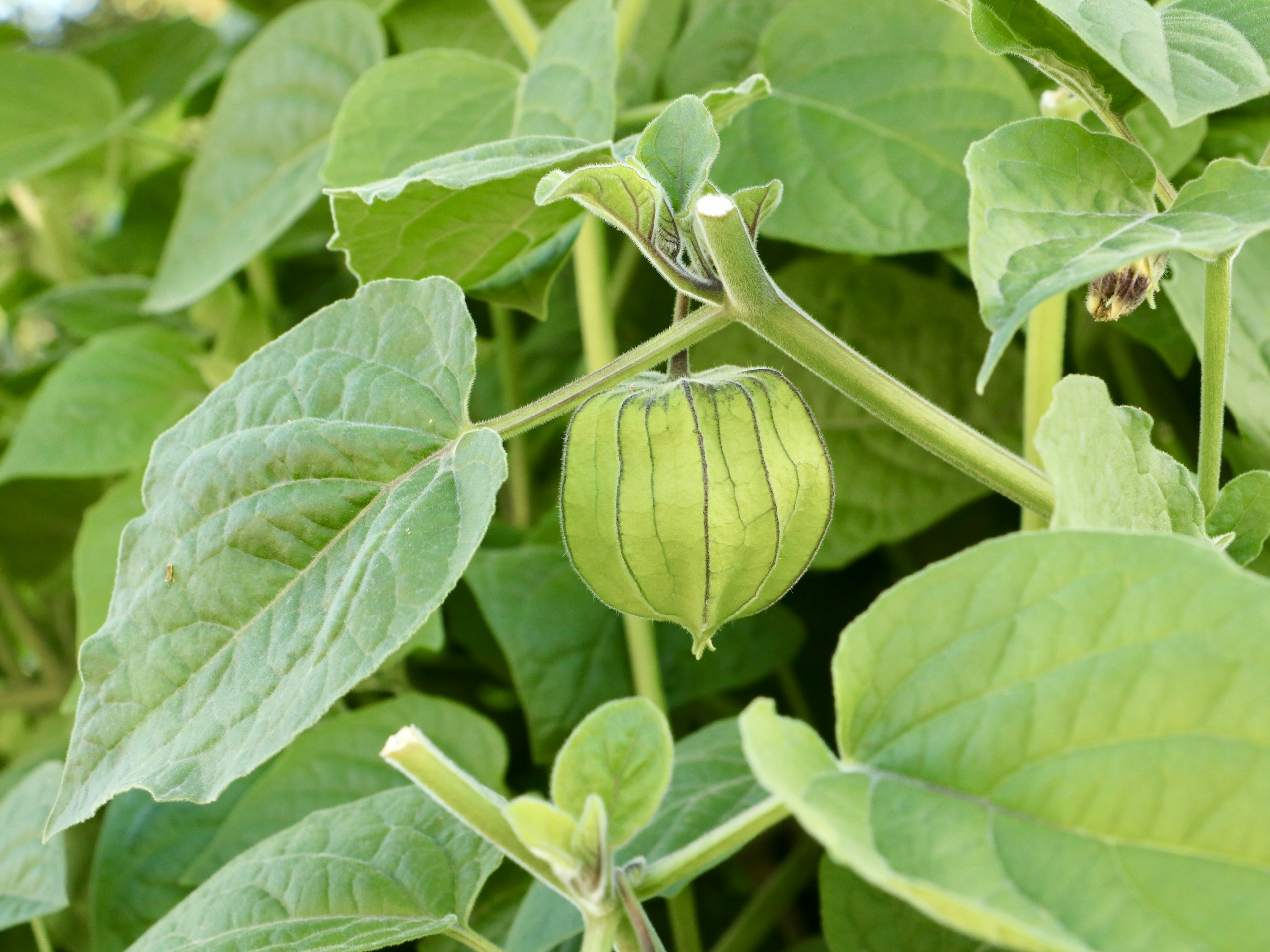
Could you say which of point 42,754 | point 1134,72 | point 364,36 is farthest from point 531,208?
point 42,754

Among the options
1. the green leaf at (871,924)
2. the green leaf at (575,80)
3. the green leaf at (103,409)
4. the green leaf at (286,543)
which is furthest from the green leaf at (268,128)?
the green leaf at (871,924)

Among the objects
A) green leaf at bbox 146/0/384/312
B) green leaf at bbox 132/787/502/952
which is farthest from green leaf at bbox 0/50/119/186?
green leaf at bbox 132/787/502/952

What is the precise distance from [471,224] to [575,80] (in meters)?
0.10

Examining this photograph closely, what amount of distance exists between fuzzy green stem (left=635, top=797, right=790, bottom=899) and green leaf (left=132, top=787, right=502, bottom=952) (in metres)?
0.06

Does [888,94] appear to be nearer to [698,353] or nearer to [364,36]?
[698,353]

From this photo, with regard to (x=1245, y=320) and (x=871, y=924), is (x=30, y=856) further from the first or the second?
(x=1245, y=320)

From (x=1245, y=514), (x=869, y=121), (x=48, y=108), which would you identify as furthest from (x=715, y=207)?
(x=48, y=108)

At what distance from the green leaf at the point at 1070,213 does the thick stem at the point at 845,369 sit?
4 cm

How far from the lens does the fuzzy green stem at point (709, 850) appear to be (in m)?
0.22

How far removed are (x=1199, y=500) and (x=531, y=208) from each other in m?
0.19

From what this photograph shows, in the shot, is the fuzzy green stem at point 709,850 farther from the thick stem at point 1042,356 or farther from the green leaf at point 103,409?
the green leaf at point 103,409

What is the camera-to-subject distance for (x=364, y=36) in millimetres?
564

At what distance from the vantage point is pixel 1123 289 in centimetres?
26

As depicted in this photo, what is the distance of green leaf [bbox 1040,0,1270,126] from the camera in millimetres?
205
